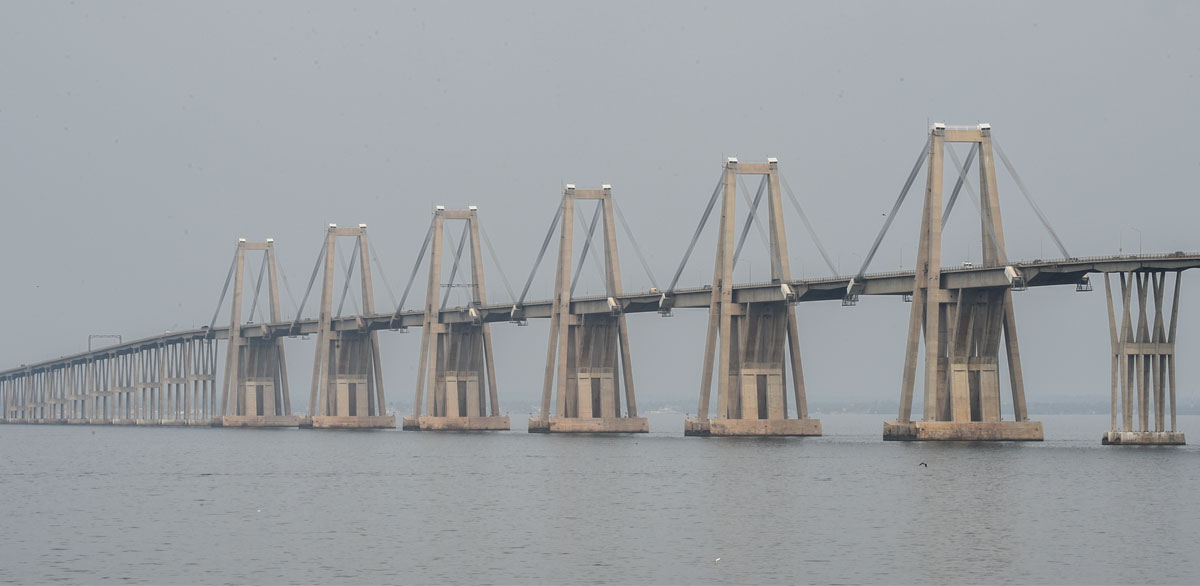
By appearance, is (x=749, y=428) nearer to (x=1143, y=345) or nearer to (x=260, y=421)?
(x=1143, y=345)

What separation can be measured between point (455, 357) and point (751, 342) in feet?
140

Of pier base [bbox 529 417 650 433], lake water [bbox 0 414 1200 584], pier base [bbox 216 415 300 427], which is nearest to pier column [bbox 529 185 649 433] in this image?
pier base [bbox 529 417 650 433]

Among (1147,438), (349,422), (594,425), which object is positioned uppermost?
(1147,438)

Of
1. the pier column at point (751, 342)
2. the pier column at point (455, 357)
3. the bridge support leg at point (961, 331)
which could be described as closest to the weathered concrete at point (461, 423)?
the pier column at point (455, 357)

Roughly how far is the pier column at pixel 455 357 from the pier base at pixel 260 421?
129 feet

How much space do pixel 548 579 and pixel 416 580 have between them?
11.3 ft

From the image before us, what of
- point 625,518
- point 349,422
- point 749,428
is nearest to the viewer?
point 625,518

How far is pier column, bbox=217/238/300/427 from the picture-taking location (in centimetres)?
19175

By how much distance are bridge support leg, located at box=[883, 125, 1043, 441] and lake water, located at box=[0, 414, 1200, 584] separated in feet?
7.08

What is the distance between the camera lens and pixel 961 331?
102562mm

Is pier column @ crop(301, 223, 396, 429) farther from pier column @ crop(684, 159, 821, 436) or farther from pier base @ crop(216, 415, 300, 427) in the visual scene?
pier column @ crop(684, 159, 821, 436)

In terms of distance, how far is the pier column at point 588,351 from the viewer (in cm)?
13400

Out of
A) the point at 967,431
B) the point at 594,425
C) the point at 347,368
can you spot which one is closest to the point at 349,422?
the point at 347,368

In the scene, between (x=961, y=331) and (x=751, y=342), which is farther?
(x=751, y=342)
